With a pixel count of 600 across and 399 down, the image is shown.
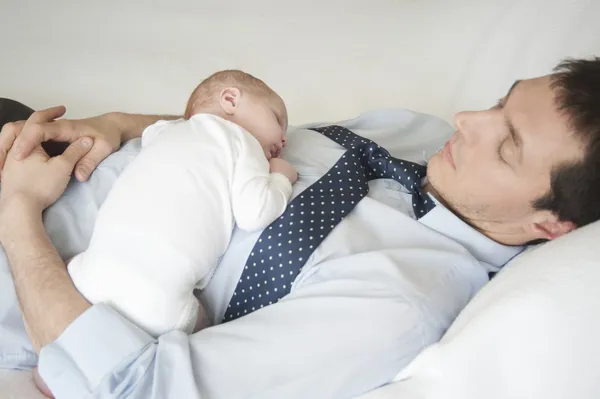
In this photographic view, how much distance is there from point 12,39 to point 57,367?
4.32 feet

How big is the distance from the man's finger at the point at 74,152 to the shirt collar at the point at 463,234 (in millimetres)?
731

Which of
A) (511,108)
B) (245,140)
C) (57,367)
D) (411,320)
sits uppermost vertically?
(511,108)

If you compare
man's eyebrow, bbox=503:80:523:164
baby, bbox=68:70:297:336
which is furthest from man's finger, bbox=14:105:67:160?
man's eyebrow, bbox=503:80:523:164

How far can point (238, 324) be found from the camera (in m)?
1.02

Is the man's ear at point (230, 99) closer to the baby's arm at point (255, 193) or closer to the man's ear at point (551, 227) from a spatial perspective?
the baby's arm at point (255, 193)

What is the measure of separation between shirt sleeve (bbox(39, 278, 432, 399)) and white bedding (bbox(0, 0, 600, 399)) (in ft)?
3.14

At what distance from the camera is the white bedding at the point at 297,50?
1.83 meters

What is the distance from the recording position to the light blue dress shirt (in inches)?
37.9

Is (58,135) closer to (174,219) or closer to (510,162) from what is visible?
(174,219)

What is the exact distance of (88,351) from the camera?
0.98 metres

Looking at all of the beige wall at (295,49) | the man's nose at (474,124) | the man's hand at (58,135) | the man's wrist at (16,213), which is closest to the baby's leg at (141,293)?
the man's wrist at (16,213)

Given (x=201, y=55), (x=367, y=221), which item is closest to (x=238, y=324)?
(x=367, y=221)

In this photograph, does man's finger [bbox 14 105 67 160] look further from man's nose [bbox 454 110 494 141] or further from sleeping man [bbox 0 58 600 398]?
man's nose [bbox 454 110 494 141]

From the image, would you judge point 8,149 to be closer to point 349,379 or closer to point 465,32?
point 349,379
